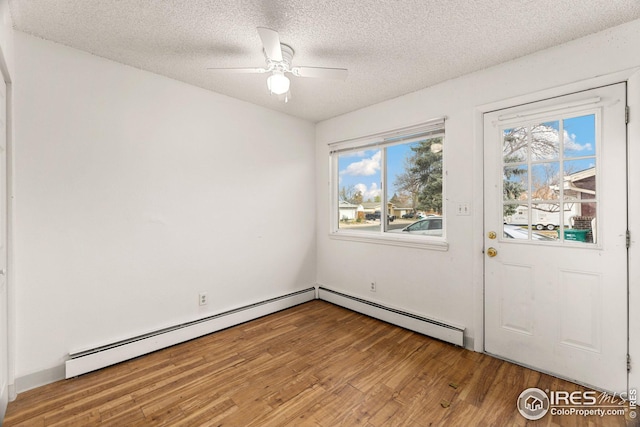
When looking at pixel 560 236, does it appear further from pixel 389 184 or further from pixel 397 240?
pixel 389 184

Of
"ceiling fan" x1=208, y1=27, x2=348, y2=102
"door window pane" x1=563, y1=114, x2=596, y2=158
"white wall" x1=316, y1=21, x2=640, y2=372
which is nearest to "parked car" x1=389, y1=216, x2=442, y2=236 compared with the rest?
"white wall" x1=316, y1=21, x2=640, y2=372

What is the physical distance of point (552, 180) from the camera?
7.00ft

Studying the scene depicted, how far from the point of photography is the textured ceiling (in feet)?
5.47

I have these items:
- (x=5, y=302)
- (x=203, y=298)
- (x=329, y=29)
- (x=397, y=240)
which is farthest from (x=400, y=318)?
(x=5, y=302)

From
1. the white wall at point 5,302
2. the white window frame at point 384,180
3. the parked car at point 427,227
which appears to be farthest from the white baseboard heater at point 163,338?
the parked car at point 427,227

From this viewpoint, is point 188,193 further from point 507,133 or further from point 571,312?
point 571,312

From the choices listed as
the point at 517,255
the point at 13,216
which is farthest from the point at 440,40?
the point at 13,216

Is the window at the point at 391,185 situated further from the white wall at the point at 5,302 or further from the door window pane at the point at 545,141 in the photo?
the white wall at the point at 5,302

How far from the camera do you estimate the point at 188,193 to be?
8.87ft

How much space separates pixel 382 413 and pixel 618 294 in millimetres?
1780

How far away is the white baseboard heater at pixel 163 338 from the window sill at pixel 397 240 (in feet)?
3.39

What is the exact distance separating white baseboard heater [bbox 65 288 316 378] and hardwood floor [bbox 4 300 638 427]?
62 mm

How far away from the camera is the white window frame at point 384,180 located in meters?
2.76
